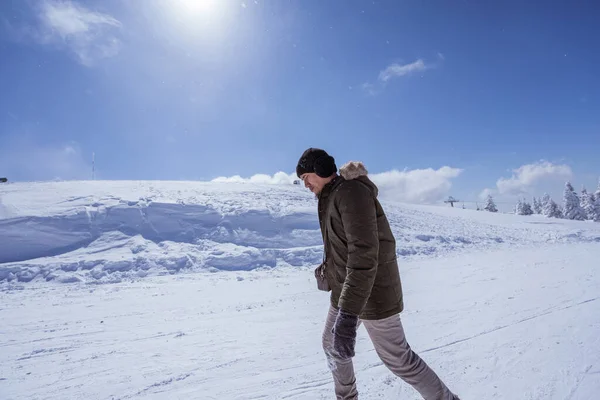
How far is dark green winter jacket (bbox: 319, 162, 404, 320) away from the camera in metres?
2.08

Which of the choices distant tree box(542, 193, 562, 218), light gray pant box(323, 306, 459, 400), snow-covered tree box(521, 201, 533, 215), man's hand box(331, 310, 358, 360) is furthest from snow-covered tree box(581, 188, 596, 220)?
man's hand box(331, 310, 358, 360)

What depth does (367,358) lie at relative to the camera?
150 inches

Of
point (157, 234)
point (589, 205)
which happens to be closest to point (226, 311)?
point (157, 234)

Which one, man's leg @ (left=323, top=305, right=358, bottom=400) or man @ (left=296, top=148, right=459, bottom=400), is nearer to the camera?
man @ (left=296, top=148, right=459, bottom=400)

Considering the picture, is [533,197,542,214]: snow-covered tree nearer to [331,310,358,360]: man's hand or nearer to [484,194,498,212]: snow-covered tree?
[484,194,498,212]: snow-covered tree

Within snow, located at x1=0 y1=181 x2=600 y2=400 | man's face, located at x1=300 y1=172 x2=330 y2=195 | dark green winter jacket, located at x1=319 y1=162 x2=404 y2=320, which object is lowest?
snow, located at x1=0 y1=181 x2=600 y2=400

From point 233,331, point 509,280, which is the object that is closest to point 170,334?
point 233,331

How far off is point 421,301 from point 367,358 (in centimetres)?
301

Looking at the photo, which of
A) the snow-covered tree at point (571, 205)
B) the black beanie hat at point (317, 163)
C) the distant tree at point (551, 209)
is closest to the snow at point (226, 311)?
the black beanie hat at point (317, 163)

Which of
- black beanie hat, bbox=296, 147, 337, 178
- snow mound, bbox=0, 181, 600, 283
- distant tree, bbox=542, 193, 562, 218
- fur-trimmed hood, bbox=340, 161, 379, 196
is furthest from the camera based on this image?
distant tree, bbox=542, 193, 562, 218

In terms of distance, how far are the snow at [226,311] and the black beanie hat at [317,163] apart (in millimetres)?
2080

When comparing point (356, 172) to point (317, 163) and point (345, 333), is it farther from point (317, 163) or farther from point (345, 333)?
point (345, 333)

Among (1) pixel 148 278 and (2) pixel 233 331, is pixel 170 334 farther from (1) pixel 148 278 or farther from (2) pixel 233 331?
(1) pixel 148 278

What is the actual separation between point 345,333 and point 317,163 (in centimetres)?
114
